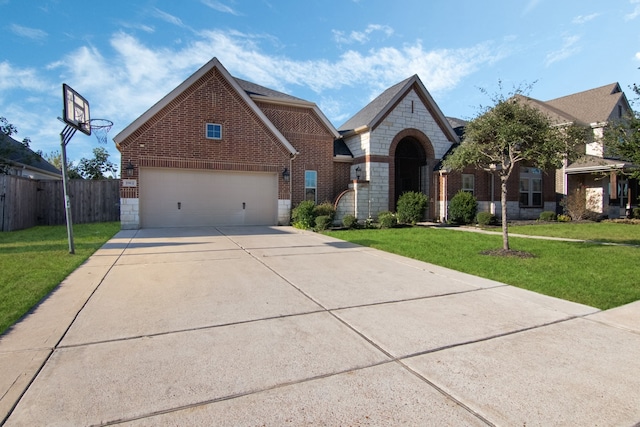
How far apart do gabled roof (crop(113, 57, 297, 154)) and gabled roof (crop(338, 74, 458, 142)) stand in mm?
4263

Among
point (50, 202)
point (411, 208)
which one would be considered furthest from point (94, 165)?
point (411, 208)

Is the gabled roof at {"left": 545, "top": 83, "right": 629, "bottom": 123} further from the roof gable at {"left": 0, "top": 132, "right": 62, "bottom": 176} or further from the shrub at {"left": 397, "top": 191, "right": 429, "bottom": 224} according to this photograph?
the roof gable at {"left": 0, "top": 132, "right": 62, "bottom": 176}

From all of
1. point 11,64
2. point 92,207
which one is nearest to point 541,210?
point 92,207

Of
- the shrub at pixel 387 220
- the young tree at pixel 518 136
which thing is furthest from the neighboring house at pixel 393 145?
the young tree at pixel 518 136

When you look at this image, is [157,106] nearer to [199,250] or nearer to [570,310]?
[199,250]

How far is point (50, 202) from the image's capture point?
1631cm

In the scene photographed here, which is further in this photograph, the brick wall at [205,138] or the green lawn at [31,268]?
the brick wall at [205,138]

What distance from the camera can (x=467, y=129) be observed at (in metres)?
9.13

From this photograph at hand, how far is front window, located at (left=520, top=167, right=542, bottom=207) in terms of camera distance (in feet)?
66.6

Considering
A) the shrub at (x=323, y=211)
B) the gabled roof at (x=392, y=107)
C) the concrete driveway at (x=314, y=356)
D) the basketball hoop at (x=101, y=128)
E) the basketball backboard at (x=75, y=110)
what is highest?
the gabled roof at (x=392, y=107)

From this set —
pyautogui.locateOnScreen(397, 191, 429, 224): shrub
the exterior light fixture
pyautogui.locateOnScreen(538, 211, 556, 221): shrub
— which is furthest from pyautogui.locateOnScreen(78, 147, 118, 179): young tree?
pyautogui.locateOnScreen(538, 211, 556, 221): shrub

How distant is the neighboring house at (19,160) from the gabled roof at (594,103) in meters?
33.8

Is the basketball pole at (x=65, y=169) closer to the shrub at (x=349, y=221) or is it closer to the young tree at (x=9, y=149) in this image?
the shrub at (x=349, y=221)

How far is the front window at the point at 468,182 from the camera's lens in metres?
18.1
